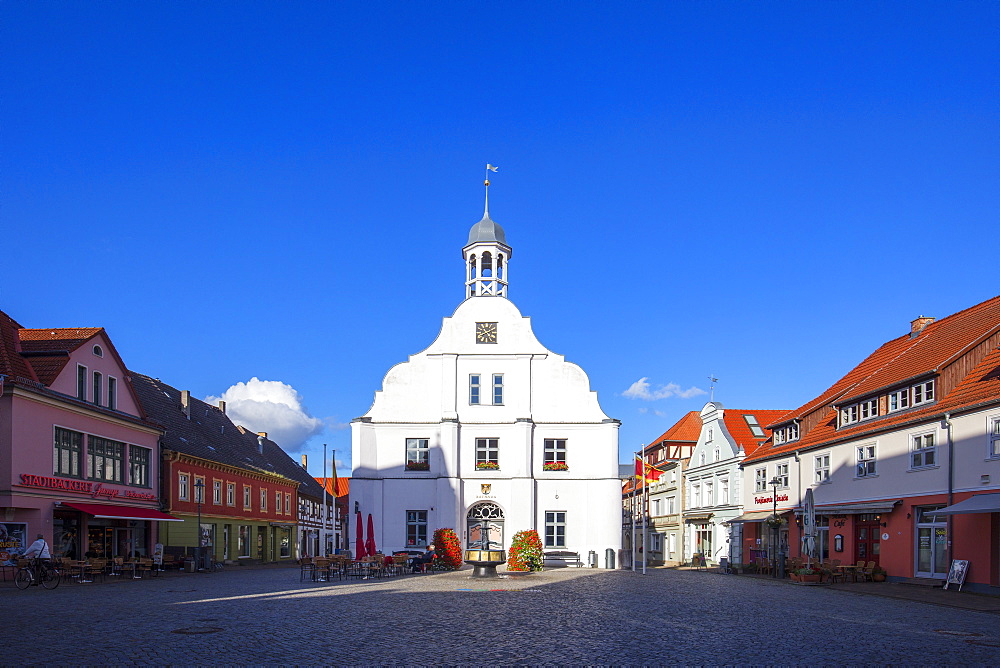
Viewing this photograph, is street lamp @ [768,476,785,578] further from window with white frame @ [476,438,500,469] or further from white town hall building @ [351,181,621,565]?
window with white frame @ [476,438,500,469]

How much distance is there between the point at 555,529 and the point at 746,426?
45.3ft

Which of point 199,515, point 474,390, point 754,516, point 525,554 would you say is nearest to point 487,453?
point 474,390

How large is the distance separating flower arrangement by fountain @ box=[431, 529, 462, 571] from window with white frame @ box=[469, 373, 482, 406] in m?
8.21

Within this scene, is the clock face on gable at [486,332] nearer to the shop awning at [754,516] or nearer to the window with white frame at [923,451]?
the shop awning at [754,516]

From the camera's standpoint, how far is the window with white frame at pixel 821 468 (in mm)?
37966

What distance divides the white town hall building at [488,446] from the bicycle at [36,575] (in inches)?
728

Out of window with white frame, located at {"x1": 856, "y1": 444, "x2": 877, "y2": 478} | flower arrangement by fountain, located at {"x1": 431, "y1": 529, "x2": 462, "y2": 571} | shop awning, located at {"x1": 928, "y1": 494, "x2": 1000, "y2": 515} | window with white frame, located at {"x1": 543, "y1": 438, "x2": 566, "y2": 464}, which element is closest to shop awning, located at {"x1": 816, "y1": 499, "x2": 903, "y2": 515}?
window with white frame, located at {"x1": 856, "y1": 444, "x2": 877, "y2": 478}

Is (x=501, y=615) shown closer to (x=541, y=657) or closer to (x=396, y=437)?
(x=541, y=657)

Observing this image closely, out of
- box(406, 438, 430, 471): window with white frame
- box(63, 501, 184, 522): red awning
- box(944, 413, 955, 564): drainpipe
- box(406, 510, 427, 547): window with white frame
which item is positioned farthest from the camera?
box(406, 438, 430, 471): window with white frame

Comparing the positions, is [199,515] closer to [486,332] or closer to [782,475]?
[486,332]

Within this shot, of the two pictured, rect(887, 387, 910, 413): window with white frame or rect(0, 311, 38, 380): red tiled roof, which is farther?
rect(887, 387, 910, 413): window with white frame

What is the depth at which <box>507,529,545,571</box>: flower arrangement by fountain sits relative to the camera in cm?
3972

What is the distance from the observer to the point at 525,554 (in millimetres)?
40000

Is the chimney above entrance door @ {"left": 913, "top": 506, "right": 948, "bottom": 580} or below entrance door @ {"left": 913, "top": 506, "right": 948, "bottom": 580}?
above
